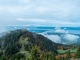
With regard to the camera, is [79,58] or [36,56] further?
[79,58]

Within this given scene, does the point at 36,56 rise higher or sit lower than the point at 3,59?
higher

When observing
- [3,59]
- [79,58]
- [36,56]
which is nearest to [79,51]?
[79,58]

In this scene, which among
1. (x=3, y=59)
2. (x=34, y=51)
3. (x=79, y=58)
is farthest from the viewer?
(x=3, y=59)

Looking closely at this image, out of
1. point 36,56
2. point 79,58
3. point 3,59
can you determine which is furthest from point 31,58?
point 3,59

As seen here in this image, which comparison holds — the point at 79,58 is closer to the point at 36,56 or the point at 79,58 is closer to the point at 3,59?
the point at 36,56

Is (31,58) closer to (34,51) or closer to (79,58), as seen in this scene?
(34,51)

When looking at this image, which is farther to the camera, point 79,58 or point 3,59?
point 3,59

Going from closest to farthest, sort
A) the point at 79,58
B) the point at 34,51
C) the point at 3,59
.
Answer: the point at 34,51 < the point at 79,58 < the point at 3,59

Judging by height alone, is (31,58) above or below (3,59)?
above

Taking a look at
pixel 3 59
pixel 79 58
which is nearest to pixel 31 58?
pixel 79 58
